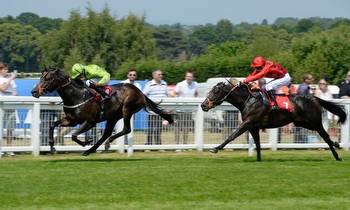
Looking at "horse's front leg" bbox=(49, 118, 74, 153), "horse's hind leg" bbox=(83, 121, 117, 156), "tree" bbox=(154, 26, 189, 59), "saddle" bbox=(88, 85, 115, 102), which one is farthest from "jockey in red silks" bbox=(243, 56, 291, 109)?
"tree" bbox=(154, 26, 189, 59)

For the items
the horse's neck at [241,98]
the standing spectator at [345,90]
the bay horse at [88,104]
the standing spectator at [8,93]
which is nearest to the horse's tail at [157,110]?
the bay horse at [88,104]

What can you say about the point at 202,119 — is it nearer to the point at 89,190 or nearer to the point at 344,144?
the point at 344,144

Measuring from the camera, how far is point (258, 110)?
14891mm

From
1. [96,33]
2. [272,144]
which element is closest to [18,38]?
[96,33]

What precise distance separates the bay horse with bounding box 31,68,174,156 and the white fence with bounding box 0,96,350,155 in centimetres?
95

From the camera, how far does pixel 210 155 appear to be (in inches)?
647

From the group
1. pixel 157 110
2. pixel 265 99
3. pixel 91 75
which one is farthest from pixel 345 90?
pixel 91 75

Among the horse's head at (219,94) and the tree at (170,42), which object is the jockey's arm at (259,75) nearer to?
the horse's head at (219,94)

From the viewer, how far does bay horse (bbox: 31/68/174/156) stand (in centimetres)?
1439

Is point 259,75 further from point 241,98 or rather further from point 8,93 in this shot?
point 8,93

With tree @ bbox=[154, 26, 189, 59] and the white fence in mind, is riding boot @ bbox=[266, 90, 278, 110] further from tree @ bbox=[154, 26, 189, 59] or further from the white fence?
tree @ bbox=[154, 26, 189, 59]

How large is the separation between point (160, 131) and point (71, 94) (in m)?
2.99

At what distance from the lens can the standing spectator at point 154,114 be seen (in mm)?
16906

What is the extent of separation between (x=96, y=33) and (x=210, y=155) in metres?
49.9
